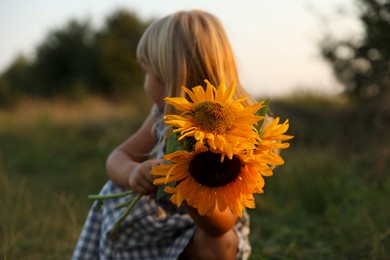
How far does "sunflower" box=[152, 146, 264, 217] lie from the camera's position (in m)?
1.50

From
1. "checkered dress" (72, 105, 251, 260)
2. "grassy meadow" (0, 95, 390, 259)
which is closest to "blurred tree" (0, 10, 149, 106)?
"grassy meadow" (0, 95, 390, 259)

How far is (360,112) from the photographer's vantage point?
886 centimetres

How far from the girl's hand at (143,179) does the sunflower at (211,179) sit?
23cm

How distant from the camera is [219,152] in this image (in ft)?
4.78

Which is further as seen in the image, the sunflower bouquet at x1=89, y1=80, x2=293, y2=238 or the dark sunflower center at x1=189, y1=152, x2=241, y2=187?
the dark sunflower center at x1=189, y1=152, x2=241, y2=187

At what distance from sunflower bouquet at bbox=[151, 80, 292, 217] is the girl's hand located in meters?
0.18

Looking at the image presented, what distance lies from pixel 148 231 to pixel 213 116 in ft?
3.33

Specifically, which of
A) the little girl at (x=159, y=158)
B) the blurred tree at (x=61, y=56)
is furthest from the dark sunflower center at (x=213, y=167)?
the blurred tree at (x=61, y=56)

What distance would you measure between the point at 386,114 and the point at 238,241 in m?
5.79

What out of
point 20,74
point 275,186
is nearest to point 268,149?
point 275,186

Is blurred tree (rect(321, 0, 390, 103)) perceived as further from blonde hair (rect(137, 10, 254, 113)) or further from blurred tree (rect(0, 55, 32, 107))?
blurred tree (rect(0, 55, 32, 107))

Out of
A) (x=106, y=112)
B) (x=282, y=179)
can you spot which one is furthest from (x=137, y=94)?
(x=282, y=179)

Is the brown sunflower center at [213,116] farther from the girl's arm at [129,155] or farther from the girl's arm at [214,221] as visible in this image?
the girl's arm at [129,155]

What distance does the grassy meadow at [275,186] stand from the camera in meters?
2.99
